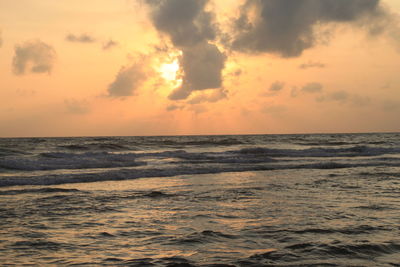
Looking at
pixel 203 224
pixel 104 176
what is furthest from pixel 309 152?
pixel 203 224

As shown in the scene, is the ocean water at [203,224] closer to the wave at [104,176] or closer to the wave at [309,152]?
the wave at [104,176]

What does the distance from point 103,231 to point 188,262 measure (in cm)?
264

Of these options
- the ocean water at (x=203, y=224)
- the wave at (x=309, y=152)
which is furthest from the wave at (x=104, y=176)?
the wave at (x=309, y=152)

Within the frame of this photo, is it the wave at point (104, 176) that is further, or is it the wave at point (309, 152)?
the wave at point (309, 152)

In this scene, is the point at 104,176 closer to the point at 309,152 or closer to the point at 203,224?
the point at 203,224

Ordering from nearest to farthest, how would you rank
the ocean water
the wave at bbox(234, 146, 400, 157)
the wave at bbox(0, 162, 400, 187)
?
the ocean water
the wave at bbox(0, 162, 400, 187)
the wave at bbox(234, 146, 400, 157)

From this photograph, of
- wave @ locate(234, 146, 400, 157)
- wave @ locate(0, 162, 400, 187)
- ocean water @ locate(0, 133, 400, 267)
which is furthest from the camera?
wave @ locate(234, 146, 400, 157)

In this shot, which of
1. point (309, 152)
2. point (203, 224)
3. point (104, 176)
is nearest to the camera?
point (203, 224)

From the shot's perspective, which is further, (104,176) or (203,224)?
(104,176)

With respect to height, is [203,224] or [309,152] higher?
[309,152]

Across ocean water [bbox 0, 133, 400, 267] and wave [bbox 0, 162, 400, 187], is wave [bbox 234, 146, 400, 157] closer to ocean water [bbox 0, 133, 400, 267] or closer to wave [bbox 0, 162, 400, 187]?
wave [bbox 0, 162, 400, 187]

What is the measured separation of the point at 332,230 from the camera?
7.64 m

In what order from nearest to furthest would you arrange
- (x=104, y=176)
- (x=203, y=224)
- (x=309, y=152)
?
(x=203, y=224) → (x=104, y=176) → (x=309, y=152)

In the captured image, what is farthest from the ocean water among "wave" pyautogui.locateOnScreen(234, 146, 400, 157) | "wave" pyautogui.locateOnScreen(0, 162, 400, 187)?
"wave" pyautogui.locateOnScreen(234, 146, 400, 157)
